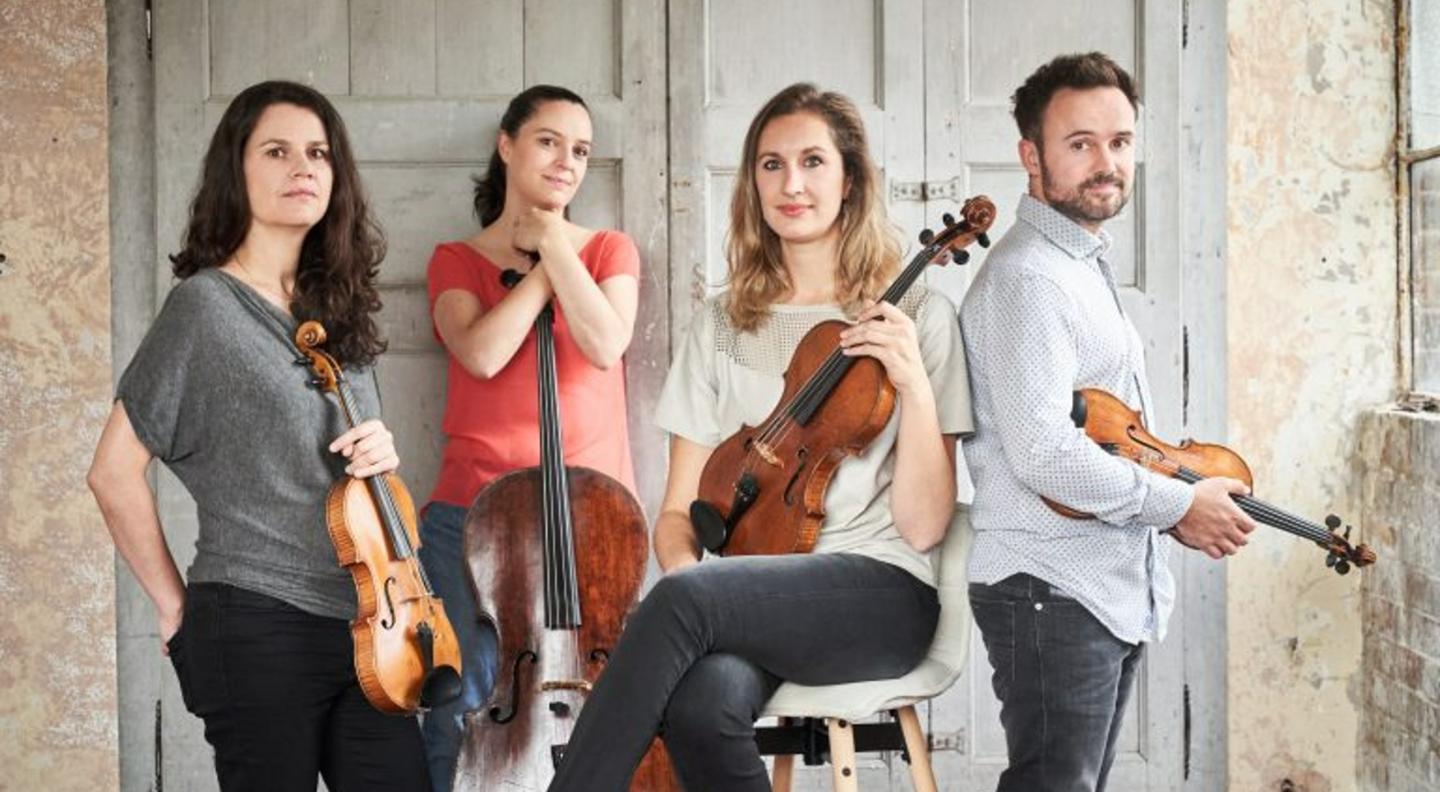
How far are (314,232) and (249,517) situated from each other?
50cm

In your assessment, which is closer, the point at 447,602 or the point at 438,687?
the point at 438,687

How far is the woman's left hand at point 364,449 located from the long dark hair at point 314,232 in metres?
0.20

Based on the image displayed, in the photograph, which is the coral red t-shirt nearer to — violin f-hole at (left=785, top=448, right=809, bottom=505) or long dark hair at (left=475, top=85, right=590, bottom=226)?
long dark hair at (left=475, top=85, right=590, bottom=226)

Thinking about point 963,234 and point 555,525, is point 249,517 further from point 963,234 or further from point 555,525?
point 963,234

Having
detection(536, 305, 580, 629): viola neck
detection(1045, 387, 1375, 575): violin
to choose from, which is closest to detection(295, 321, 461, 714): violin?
detection(536, 305, 580, 629): viola neck

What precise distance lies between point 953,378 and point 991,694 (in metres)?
1.31

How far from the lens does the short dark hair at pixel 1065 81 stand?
2.61m

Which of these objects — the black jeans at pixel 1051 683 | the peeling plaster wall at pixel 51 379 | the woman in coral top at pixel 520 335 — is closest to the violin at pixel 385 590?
the woman in coral top at pixel 520 335

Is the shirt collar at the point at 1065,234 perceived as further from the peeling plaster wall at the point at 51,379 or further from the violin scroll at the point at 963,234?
the peeling plaster wall at the point at 51,379

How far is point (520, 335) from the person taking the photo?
322 centimetres

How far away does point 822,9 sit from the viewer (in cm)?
360

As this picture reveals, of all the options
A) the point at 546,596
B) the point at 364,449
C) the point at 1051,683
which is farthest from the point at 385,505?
the point at 1051,683

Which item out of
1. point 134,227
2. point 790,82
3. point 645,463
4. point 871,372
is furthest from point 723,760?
point 134,227

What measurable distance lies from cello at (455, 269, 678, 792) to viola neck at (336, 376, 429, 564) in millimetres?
406
